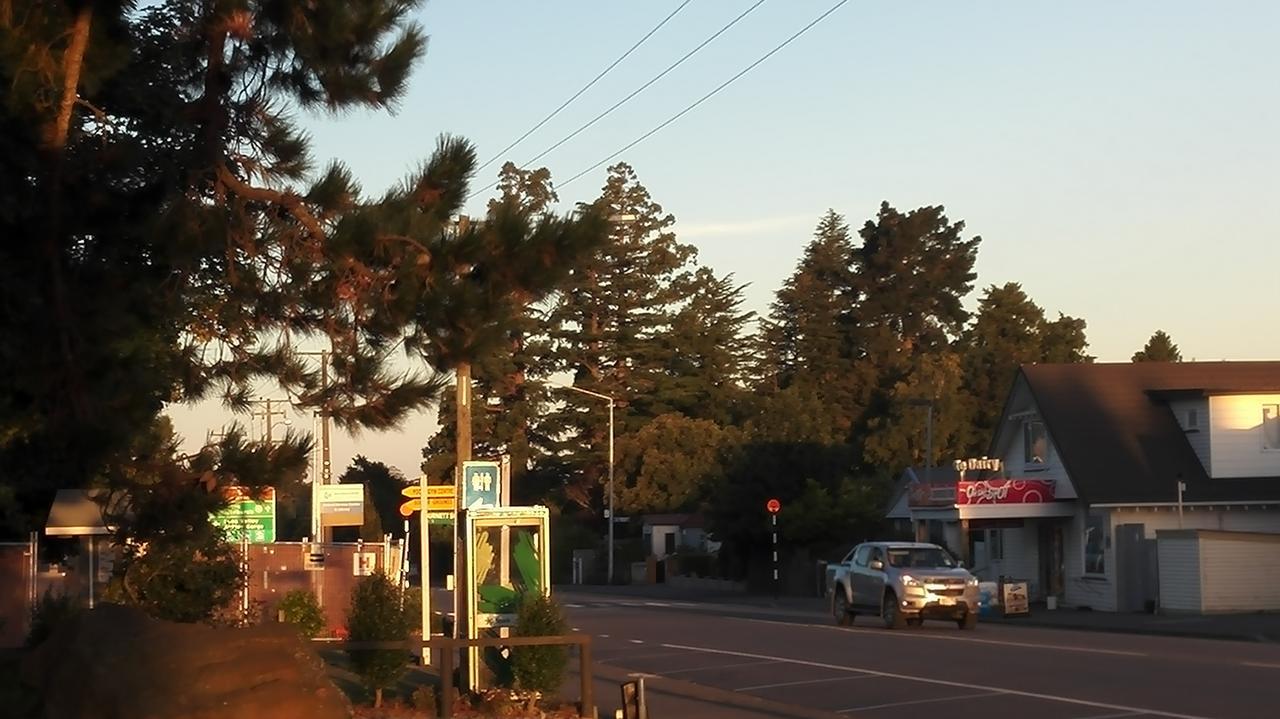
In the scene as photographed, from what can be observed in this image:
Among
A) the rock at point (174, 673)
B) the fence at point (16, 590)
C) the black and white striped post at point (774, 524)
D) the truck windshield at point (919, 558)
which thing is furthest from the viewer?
the black and white striped post at point (774, 524)

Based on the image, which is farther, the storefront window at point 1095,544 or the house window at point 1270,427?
the house window at point 1270,427

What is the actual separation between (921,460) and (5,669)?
7019 centimetres

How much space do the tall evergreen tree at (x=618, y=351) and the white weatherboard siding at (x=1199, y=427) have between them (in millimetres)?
42198

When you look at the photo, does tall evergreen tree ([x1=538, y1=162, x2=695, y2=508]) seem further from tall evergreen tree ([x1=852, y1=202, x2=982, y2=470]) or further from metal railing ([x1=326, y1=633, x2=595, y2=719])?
metal railing ([x1=326, y1=633, x2=595, y2=719])

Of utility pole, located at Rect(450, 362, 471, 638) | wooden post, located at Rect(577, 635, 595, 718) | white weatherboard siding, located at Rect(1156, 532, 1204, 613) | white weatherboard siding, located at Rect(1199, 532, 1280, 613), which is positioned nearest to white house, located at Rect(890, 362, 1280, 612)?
white weatherboard siding, located at Rect(1156, 532, 1204, 613)

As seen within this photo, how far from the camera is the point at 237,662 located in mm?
11570

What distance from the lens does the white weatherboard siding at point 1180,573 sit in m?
38.3

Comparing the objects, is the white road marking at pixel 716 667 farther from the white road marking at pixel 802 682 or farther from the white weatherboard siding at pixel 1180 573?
the white weatherboard siding at pixel 1180 573

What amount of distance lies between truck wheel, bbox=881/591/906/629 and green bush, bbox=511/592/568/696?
55.1 feet

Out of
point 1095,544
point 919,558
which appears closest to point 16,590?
point 919,558

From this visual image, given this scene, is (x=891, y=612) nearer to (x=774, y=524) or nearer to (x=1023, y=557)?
(x=1023, y=557)

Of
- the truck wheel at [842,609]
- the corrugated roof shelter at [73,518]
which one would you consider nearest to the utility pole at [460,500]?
the corrugated roof shelter at [73,518]

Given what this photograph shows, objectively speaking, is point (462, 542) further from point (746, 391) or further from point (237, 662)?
point (746, 391)

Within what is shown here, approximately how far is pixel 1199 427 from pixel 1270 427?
1.74 meters
